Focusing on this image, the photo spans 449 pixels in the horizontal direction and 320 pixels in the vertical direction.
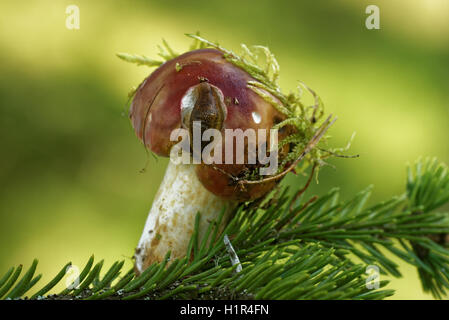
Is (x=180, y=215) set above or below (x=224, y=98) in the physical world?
below

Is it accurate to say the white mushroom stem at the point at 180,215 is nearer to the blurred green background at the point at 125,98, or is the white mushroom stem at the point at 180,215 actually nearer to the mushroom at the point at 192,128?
the mushroom at the point at 192,128

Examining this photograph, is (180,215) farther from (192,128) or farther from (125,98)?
(125,98)

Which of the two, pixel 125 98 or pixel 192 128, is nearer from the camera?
pixel 192 128

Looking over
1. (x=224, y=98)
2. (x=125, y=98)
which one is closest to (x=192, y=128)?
(x=224, y=98)

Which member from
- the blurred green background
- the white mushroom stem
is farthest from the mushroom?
the blurred green background

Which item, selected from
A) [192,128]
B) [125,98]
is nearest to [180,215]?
[192,128]

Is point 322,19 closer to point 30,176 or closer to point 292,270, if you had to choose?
point 30,176

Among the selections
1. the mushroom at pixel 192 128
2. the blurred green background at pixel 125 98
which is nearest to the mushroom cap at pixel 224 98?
the mushroom at pixel 192 128

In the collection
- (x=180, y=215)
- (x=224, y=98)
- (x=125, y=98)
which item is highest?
(x=125, y=98)
